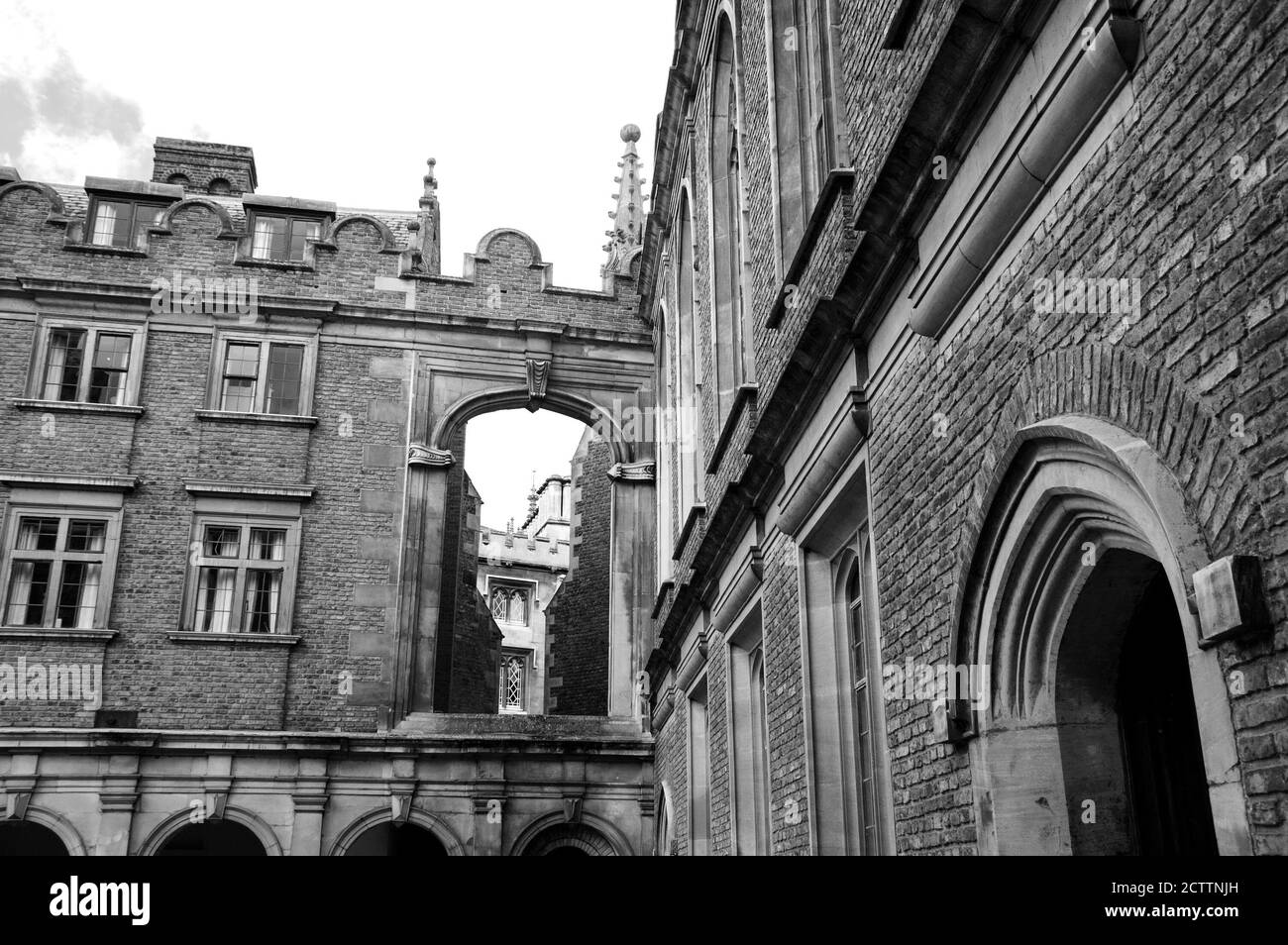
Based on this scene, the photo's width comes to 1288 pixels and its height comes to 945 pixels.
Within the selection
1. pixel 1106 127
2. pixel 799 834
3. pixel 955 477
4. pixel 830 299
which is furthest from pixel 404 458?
pixel 1106 127

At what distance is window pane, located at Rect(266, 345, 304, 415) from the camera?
20.7m

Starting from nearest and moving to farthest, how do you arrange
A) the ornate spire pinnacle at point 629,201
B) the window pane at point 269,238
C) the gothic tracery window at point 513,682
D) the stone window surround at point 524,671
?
the window pane at point 269,238, the ornate spire pinnacle at point 629,201, the gothic tracery window at point 513,682, the stone window surround at point 524,671

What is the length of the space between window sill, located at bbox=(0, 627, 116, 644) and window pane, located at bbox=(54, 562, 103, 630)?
0.79 feet

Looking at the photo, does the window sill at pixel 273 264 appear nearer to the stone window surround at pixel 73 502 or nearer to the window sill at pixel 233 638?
the stone window surround at pixel 73 502

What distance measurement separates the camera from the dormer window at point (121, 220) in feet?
70.9

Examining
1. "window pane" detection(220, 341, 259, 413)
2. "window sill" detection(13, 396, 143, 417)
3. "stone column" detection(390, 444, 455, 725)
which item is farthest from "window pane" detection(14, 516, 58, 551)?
"stone column" detection(390, 444, 455, 725)

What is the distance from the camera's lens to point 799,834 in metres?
9.17

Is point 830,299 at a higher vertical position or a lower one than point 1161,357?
higher

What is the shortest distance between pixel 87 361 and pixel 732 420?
509 inches

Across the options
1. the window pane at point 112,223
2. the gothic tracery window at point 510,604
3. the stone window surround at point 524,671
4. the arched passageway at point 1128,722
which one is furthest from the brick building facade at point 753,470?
the gothic tracery window at point 510,604

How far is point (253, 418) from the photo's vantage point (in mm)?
20344

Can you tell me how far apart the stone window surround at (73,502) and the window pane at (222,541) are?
1.30m

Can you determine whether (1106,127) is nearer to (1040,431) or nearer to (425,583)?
(1040,431)
